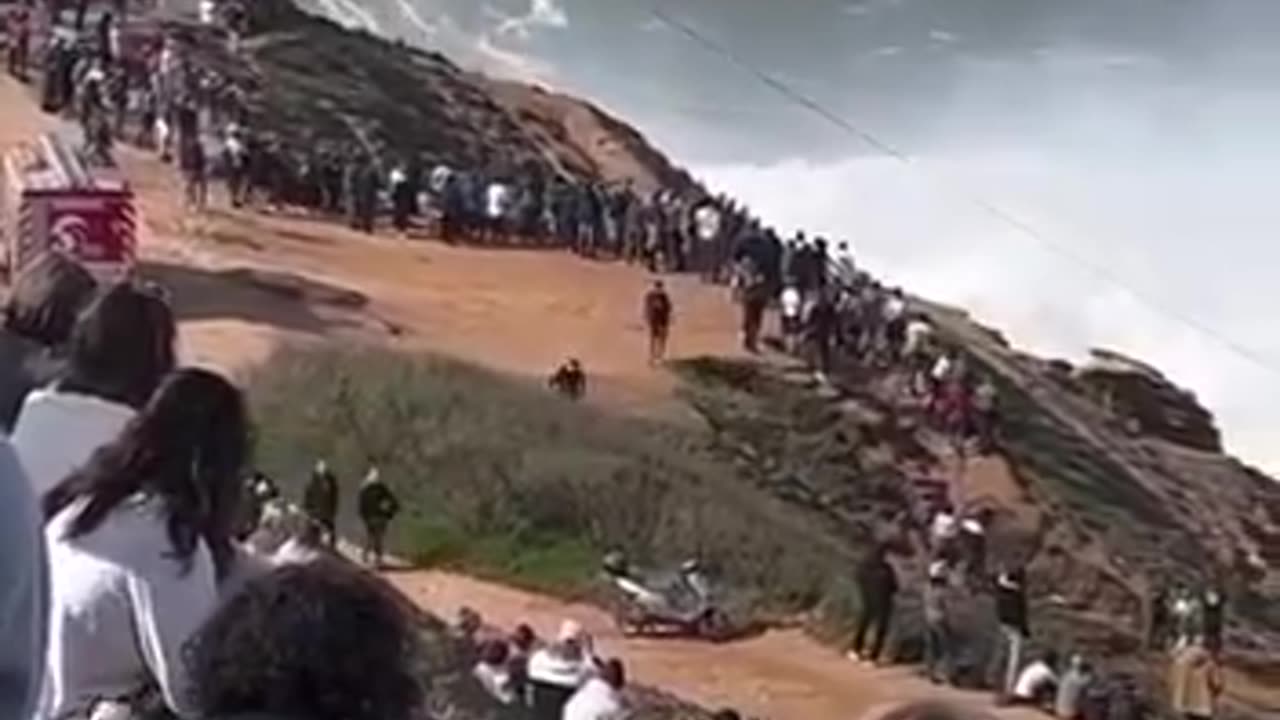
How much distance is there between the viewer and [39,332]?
354cm

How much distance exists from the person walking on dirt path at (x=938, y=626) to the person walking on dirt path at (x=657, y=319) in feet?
A: 1.91

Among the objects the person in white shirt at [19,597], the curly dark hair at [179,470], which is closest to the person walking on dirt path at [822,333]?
the curly dark hair at [179,470]

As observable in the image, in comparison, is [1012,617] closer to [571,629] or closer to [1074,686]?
[1074,686]

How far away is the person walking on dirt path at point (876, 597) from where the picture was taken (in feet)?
17.4

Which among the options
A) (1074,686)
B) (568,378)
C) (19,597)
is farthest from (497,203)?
(19,597)

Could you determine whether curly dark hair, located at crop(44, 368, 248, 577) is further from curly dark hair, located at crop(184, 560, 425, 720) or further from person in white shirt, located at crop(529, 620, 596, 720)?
person in white shirt, located at crop(529, 620, 596, 720)

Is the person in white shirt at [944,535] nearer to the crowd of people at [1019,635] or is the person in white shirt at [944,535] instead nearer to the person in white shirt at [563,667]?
the crowd of people at [1019,635]

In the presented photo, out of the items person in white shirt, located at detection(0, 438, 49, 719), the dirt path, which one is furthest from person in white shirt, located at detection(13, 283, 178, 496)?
the dirt path

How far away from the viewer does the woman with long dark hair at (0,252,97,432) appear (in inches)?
134

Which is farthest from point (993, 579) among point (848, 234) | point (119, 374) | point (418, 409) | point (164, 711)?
point (164, 711)

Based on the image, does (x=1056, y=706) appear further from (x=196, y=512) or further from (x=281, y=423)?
(x=196, y=512)

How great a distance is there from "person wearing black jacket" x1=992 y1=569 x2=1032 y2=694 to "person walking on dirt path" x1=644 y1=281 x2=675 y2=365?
2.25 feet

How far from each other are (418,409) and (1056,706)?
1168 millimetres

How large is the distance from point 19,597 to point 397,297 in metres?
3.88
